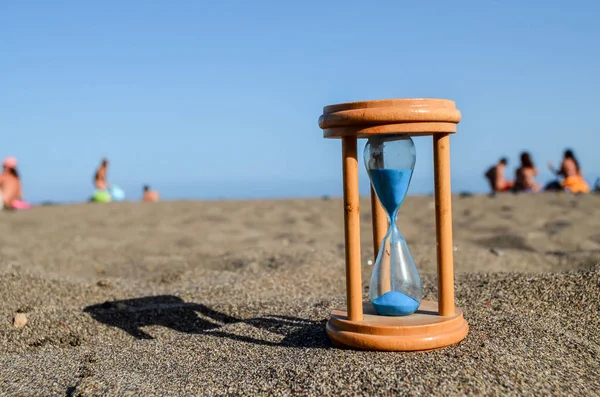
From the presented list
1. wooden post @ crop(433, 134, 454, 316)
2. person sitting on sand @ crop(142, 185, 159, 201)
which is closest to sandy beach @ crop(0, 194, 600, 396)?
wooden post @ crop(433, 134, 454, 316)

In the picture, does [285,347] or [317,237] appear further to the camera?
[317,237]

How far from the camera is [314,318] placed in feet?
11.7

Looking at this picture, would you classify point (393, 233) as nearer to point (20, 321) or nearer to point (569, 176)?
point (20, 321)

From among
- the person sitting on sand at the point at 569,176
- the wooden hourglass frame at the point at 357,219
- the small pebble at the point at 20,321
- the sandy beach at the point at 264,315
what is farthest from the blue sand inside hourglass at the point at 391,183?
the person sitting on sand at the point at 569,176

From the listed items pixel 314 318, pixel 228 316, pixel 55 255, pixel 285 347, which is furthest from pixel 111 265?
pixel 285 347

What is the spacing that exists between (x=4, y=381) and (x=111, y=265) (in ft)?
12.0

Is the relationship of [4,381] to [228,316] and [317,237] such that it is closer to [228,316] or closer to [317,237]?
[228,316]

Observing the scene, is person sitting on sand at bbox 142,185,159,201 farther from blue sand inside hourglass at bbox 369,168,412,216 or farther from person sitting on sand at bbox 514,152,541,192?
blue sand inside hourglass at bbox 369,168,412,216

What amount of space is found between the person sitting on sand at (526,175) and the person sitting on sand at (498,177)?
0.28 m

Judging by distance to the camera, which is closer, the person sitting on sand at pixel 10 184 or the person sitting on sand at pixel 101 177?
the person sitting on sand at pixel 10 184

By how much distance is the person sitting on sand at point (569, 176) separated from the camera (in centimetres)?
1315

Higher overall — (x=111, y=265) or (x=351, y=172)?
(x=351, y=172)

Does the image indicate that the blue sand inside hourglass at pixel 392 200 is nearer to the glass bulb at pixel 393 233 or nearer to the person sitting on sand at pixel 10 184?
the glass bulb at pixel 393 233

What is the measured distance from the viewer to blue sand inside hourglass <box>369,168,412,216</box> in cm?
269
